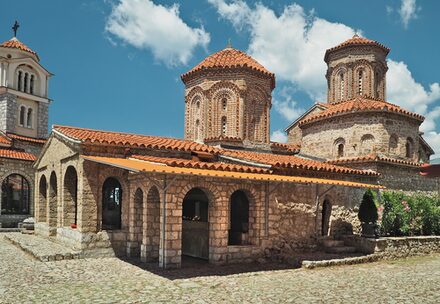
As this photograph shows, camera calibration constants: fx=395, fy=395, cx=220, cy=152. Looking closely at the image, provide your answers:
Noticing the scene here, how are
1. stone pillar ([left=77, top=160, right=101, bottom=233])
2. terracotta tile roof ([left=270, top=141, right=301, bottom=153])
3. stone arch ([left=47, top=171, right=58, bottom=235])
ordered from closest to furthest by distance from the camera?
stone pillar ([left=77, top=160, right=101, bottom=233])
stone arch ([left=47, top=171, right=58, bottom=235])
terracotta tile roof ([left=270, top=141, right=301, bottom=153])

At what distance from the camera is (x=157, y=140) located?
14219mm

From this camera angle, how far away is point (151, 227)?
1138cm

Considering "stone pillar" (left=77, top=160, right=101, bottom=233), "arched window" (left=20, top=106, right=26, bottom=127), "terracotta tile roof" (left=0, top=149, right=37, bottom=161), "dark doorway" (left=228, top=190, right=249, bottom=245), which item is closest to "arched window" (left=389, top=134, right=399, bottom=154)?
"dark doorway" (left=228, top=190, right=249, bottom=245)

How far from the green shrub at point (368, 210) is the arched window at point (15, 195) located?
17725 millimetres

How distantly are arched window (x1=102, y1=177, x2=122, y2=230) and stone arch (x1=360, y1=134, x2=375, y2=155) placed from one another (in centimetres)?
1087

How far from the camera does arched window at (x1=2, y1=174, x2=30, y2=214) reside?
22328 millimetres

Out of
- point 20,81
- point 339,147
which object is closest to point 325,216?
point 339,147

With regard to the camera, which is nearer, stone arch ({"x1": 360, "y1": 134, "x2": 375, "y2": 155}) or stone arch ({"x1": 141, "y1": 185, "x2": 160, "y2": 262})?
stone arch ({"x1": 141, "y1": 185, "x2": 160, "y2": 262})

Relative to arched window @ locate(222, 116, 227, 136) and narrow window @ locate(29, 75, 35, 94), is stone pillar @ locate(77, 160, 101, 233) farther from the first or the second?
narrow window @ locate(29, 75, 35, 94)

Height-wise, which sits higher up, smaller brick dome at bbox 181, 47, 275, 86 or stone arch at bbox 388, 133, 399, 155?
smaller brick dome at bbox 181, 47, 275, 86

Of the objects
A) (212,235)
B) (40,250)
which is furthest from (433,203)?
(40,250)

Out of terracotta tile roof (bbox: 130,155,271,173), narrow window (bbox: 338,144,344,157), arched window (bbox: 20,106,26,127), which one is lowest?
terracotta tile roof (bbox: 130,155,271,173)

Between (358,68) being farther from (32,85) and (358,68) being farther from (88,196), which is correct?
(32,85)

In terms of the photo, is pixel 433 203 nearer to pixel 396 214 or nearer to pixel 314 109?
pixel 396 214
